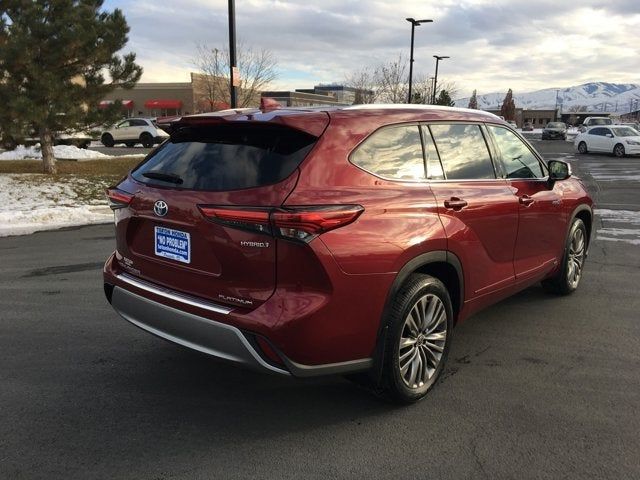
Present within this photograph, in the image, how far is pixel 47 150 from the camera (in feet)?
49.3

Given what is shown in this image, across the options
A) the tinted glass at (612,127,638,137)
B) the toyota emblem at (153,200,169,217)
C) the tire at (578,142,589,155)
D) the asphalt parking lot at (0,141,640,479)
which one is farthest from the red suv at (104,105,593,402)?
the tire at (578,142,589,155)

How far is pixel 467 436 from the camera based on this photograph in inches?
123

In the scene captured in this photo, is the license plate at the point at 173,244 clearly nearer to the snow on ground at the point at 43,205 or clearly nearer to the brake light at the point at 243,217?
the brake light at the point at 243,217

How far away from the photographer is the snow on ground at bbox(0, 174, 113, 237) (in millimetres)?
9578

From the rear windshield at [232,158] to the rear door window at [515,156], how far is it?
79.3 inches

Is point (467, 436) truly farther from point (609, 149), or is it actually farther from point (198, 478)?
point (609, 149)

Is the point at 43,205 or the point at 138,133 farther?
the point at 138,133

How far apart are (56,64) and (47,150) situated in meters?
2.45

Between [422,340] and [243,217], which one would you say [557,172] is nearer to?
[422,340]

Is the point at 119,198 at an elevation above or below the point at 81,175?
above

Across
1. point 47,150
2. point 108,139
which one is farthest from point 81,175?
point 108,139

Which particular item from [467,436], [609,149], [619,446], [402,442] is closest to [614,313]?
[619,446]

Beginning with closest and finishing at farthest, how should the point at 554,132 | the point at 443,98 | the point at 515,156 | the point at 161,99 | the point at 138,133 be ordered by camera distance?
the point at 515,156, the point at 138,133, the point at 554,132, the point at 443,98, the point at 161,99

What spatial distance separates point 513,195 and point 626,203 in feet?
A: 32.0
